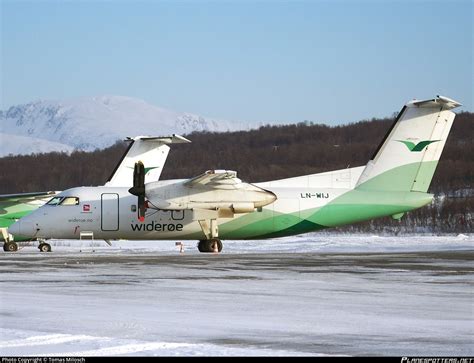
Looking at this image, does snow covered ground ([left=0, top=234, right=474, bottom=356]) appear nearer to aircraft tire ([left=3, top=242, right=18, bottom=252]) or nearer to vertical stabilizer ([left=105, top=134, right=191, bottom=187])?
aircraft tire ([left=3, top=242, right=18, bottom=252])

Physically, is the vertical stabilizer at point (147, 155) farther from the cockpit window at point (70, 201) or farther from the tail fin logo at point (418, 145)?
the tail fin logo at point (418, 145)

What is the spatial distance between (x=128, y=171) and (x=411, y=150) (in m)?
16.1

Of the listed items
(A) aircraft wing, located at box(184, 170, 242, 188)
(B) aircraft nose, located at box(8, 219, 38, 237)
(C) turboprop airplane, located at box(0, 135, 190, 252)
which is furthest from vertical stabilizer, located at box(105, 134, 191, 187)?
(A) aircraft wing, located at box(184, 170, 242, 188)

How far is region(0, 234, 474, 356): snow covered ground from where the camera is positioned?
421 inches

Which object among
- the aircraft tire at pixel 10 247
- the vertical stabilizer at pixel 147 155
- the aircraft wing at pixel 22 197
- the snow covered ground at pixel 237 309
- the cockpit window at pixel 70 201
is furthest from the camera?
the vertical stabilizer at pixel 147 155

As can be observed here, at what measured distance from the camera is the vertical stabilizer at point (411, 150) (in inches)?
1375

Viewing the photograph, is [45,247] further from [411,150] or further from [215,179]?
[411,150]

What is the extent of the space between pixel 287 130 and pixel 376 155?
4503 inches

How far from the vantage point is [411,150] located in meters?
35.3

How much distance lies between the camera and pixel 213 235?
116 feet

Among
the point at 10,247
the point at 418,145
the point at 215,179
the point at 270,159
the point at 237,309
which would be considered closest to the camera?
the point at 237,309

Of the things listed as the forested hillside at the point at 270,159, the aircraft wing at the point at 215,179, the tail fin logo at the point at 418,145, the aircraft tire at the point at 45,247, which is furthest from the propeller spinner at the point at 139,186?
the forested hillside at the point at 270,159

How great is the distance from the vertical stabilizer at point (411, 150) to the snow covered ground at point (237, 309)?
10540 mm

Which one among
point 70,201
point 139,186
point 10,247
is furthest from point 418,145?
point 10,247
